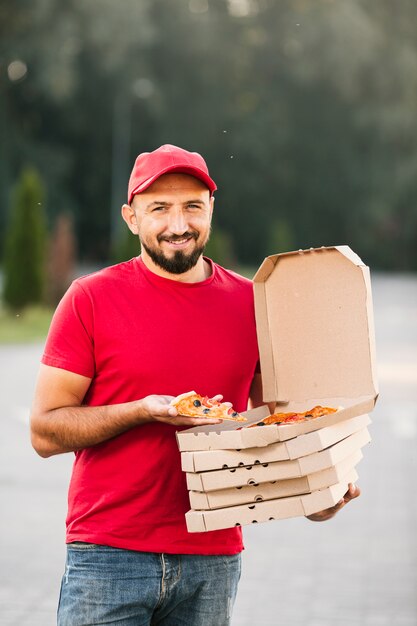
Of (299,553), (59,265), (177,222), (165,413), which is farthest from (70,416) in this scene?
(59,265)

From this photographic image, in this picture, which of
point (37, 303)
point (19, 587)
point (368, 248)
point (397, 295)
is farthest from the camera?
point (368, 248)

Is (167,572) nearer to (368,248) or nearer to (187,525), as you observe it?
(187,525)

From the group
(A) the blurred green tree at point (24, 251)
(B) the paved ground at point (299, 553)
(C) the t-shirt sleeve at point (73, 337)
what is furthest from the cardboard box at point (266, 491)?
(A) the blurred green tree at point (24, 251)

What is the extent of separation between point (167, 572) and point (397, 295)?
1559 inches

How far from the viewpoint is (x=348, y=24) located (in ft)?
195

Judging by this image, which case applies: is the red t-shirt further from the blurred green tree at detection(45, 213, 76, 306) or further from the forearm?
the blurred green tree at detection(45, 213, 76, 306)

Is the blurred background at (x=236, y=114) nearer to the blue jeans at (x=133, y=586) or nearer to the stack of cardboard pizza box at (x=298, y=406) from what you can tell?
the stack of cardboard pizza box at (x=298, y=406)

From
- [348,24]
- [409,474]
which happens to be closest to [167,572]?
[409,474]

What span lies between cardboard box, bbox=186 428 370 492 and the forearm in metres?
0.20

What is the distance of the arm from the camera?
9.28 feet

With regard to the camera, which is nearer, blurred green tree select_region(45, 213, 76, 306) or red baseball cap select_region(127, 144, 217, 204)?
red baseball cap select_region(127, 144, 217, 204)

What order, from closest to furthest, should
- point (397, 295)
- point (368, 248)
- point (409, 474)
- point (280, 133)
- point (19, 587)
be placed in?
point (19, 587) → point (409, 474) → point (397, 295) → point (280, 133) → point (368, 248)

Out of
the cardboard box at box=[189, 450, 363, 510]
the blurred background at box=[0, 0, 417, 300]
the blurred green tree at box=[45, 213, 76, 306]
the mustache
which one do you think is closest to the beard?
the mustache

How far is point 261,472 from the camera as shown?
2.84 metres
